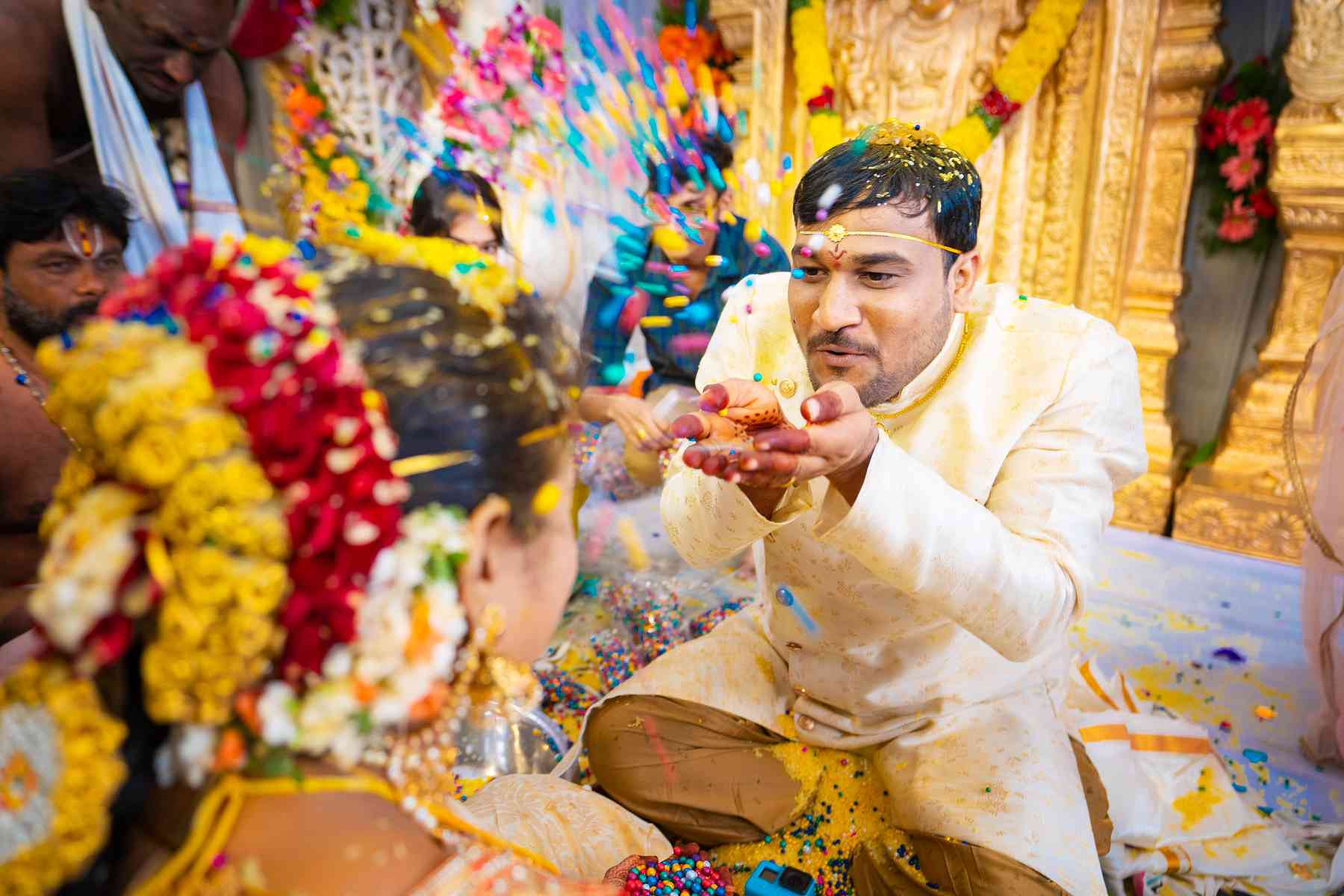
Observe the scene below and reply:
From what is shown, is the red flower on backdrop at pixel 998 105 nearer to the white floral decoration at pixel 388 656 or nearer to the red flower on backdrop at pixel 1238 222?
the red flower on backdrop at pixel 1238 222

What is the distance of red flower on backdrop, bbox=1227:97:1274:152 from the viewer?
4.38 metres

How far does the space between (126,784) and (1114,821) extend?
2.38 meters

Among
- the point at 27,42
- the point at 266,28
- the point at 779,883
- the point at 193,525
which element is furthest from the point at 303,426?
the point at 266,28

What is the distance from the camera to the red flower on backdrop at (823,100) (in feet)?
17.2

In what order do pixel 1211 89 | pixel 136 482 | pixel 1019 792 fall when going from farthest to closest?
pixel 1211 89 → pixel 1019 792 → pixel 136 482

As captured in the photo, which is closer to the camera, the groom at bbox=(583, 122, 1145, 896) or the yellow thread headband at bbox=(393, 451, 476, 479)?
the yellow thread headband at bbox=(393, 451, 476, 479)

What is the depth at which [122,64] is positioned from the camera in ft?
9.95

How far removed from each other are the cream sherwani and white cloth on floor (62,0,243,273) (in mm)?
2325

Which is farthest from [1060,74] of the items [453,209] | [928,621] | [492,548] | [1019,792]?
[492,548]

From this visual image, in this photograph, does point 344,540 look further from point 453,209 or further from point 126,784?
point 453,209

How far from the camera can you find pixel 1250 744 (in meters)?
2.75

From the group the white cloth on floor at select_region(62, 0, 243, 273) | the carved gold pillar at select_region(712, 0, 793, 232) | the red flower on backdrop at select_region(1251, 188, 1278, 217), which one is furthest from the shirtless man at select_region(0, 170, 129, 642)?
the red flower on backdrop at select_region(1251, 188, 1278, 217)

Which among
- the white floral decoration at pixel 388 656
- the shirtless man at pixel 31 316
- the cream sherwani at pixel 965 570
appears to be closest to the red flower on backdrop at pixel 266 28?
the shirtless man at pixel 31 316

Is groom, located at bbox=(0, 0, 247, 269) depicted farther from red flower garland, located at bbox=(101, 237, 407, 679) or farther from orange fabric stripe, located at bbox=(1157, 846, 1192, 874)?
orange fabric stripe, located at bbox=(1157, 846, 1192, 874)
